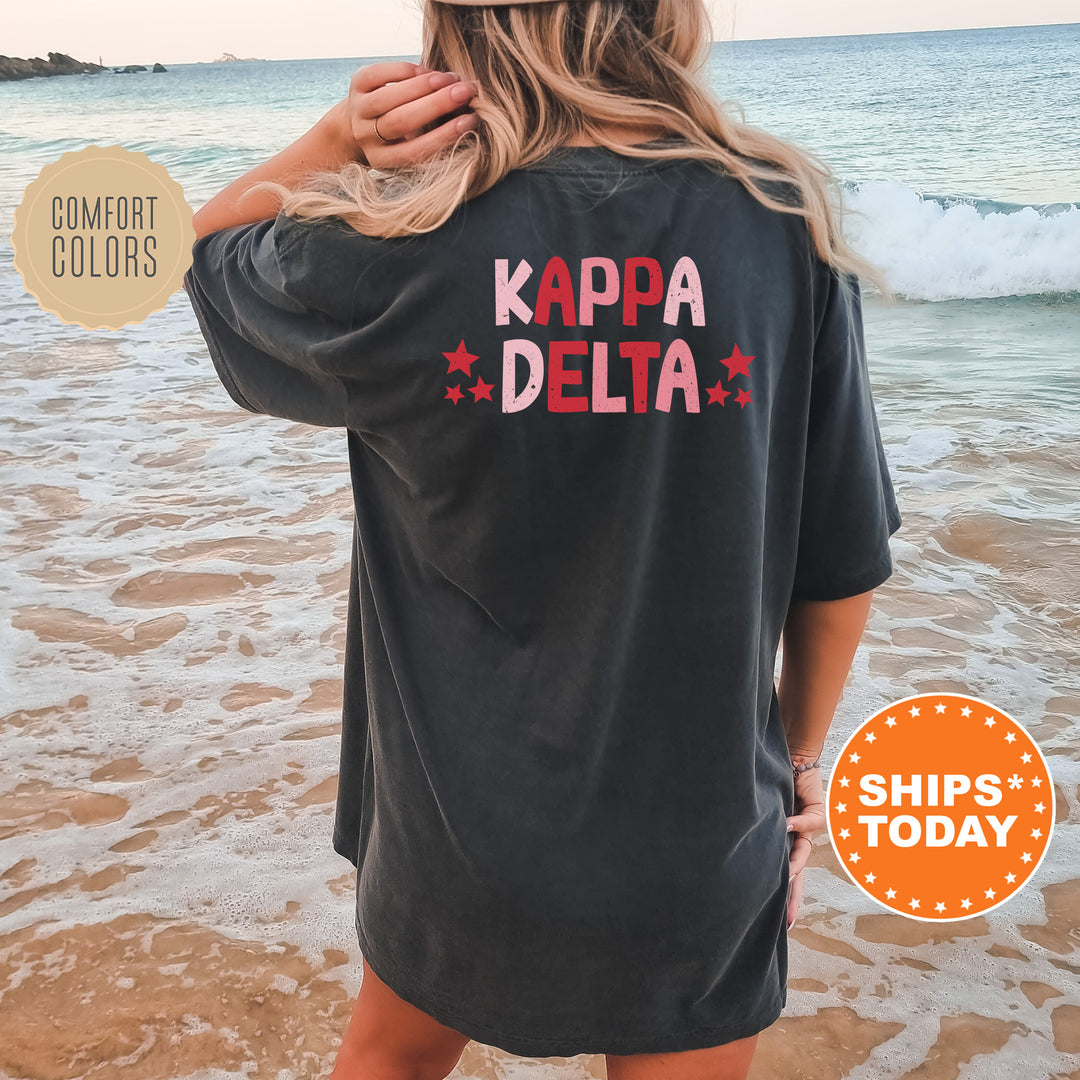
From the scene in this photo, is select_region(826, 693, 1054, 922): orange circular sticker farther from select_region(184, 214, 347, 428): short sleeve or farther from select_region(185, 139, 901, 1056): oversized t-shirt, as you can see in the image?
select_region(184, 214, 347, 428): short sleeve

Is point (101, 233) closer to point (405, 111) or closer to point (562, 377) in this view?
point (405, 111)

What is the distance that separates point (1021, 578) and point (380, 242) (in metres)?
4.01

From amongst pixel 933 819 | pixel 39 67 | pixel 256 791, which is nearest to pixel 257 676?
pixel 256 791

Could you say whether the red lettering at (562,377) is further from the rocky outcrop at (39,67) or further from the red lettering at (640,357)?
the rocky outcrop at (39,67)

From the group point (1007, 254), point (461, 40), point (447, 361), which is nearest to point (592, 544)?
point (447, 361)

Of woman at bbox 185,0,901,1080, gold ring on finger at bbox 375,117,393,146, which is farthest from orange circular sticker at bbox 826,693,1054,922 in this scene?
gold ring on finger at bbox 375,117,393,146

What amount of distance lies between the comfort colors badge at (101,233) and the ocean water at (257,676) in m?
1.34

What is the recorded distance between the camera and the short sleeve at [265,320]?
101 cm

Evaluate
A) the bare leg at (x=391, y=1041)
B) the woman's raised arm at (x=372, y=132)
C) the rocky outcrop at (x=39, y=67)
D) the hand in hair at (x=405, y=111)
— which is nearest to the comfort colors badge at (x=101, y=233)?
the woman's raised arm at (x=372, y=132)

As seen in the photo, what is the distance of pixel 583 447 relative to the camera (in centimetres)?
97

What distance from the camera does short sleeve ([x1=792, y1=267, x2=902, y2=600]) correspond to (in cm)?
103

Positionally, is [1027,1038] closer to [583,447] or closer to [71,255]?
[583,447]

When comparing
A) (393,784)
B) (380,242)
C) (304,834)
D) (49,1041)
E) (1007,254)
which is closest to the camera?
(380,242)

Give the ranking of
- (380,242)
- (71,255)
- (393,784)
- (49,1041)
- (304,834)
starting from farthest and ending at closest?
(304,834), (71,255), (49,1041), (393,784), (380,242)
